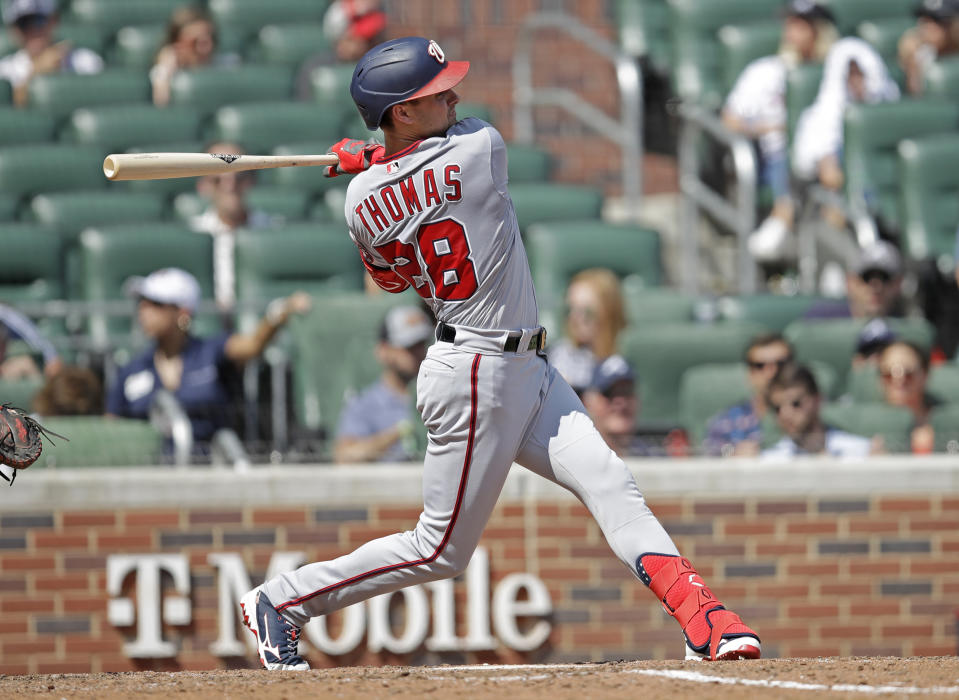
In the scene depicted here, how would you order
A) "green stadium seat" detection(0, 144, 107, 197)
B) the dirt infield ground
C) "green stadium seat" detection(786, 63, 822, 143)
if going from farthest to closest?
"green stadium seat" detection(786, 63, 822, 143) < "green stadium seat" detection(0, 144, 107, 197) < the dirt infield ground

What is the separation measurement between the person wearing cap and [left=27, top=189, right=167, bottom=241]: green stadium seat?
140 cm

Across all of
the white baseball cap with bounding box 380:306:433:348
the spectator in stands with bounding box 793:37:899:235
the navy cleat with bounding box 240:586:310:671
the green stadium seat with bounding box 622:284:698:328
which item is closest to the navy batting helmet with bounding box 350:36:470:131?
the navy cleat with bounding box 240:586:310:671

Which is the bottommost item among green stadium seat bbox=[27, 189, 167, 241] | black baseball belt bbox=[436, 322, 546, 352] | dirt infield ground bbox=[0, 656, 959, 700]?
dirt infield ground bbox=[0, 656, 959, 700]

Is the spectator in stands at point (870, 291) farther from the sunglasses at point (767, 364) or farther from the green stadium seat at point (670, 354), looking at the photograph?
the sunglasses at point (767, 364)

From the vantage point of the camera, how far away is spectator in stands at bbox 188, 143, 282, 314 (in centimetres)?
691

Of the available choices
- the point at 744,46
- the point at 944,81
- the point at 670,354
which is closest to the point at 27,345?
the point at 670,354

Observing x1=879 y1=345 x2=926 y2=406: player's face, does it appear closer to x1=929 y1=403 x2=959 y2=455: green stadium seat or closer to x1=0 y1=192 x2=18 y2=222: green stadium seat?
x1=929 y1=403 x2=959 y2=455: green stadium seat

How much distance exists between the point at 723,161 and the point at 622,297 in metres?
2.60

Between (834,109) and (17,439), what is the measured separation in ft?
18.4

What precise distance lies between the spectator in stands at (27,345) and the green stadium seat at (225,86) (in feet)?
8.35

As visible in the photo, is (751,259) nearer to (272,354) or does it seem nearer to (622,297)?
(622,297)

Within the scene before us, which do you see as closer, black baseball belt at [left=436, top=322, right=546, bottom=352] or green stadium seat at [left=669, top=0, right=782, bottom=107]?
black baseball belt at [left=436, top=322, right=546, bottom=352]

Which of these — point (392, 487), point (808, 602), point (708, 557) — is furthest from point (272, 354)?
point (808, 602)

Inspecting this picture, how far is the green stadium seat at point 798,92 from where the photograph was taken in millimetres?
8391
